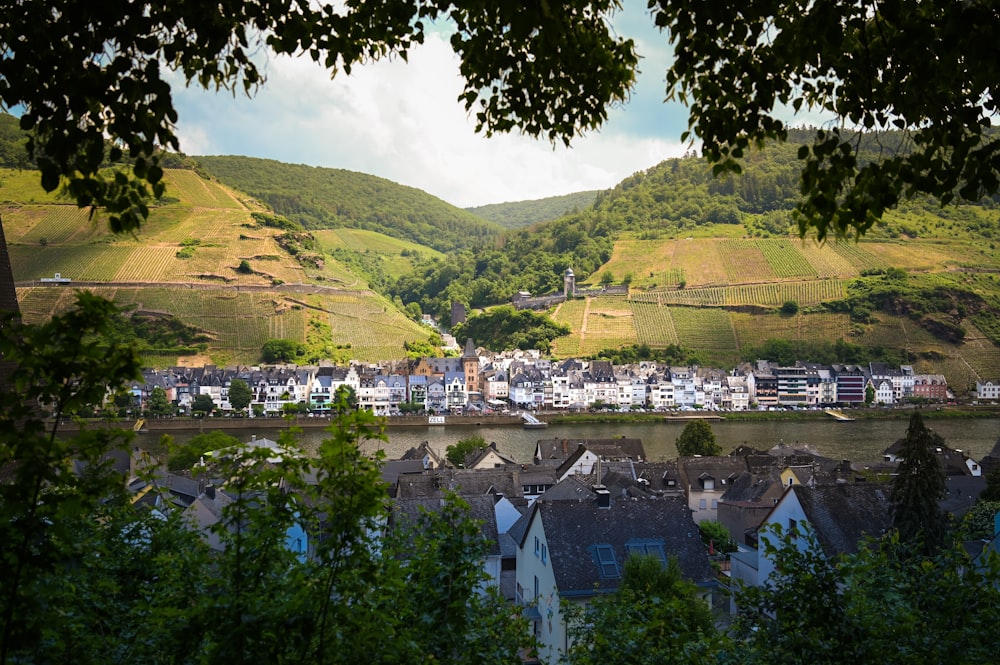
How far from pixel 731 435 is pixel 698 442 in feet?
39.2

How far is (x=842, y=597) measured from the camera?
3.29m

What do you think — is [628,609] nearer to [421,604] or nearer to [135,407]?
[421,604]

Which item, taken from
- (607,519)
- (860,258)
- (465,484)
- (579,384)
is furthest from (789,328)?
(607,519)

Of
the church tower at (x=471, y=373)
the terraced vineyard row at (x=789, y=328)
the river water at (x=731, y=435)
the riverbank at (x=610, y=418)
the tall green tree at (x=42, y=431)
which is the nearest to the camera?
the tall green tree at (x=42, y=431)

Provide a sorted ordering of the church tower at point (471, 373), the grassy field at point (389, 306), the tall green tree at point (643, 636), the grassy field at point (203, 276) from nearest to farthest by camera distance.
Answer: the tall green tree at point (643, 636) < the church tower at point (471, 373) < the grassy field at point (203, 276) < the grassy field at point (389, 306)

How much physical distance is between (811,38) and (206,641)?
8.80 feet

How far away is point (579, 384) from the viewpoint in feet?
169

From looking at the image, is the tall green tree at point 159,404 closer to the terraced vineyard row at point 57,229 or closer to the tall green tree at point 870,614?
the terraced vineyard row at point 57,229

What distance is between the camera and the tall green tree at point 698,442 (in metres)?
26.7

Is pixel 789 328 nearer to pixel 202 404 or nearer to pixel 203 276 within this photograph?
pixel 202 404

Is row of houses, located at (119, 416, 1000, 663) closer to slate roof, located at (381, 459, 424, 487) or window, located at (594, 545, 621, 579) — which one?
window, located at (594, 545, 621, 579)

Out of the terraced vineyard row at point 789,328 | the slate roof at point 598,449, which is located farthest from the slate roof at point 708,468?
the terraced vineyard row at point 789,328

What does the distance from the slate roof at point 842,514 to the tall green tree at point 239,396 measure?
37.4 meters

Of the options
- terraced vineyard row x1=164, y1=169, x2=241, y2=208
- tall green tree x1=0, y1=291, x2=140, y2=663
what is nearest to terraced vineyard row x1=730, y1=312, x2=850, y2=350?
terraced vineyard row x1=164, y1=169, x2=241, y2=208
